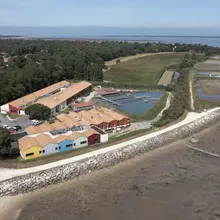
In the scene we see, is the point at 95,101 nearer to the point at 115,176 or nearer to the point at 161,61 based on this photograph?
the point at 115,176

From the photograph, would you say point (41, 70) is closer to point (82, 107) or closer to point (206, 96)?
point (82, 107)

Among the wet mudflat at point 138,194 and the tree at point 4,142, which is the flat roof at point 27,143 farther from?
the wet mudflat at point 138,194

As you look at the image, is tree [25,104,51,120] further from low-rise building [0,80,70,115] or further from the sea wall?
the sea wall

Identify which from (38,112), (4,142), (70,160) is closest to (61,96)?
(38,112)

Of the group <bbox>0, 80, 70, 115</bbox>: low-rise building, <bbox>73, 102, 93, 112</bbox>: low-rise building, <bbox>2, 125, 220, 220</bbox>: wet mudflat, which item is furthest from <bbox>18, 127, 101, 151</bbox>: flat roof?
<bbox>0, 80, 70, 115</bbox>: low-rise building

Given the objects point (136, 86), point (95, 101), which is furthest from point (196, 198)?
point (136, 86)

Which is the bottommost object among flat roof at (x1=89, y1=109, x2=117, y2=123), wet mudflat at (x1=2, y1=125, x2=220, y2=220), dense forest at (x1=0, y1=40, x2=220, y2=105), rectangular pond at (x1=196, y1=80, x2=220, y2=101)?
wet mudflat at (x1=2, y1=125, x2=220, y2=220)

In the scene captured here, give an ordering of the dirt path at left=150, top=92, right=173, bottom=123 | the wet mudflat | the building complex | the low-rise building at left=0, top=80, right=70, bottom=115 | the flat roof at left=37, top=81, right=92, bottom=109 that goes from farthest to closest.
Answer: the flat roof at left=37, top=81, right=92, bottom=109 < the low-rise building at left=0, top=80, right=70, bottom=115 < the dirt path at left=150, top=92, right=173, bottom=123 < the building complex < the wet mudflat
